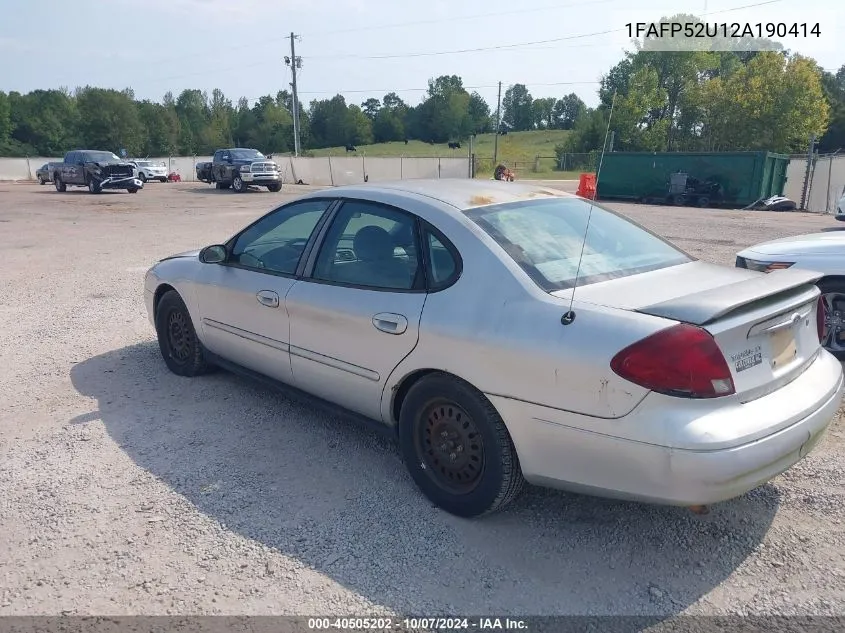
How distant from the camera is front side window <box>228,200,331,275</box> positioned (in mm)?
4160

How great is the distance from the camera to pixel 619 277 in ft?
10.6

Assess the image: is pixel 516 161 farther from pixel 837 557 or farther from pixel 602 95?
pixel 837 557

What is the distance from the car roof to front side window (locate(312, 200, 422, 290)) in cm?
18

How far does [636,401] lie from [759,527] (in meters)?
1.16

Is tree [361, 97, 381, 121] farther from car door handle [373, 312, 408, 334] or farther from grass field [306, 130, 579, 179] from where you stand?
car door handle [373, 312, 408, 334]

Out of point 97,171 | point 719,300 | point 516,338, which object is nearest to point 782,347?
point 719,300

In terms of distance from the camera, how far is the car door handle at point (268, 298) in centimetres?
410

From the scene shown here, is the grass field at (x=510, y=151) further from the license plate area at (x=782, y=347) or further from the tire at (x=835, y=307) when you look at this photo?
the license plate area at (x=782, y=347)

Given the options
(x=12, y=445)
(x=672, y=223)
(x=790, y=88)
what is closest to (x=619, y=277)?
(x=12, y=445)

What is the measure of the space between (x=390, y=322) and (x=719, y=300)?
4.97 feet

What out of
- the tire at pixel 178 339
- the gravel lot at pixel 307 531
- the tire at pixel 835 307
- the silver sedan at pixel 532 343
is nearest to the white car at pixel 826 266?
the tire at pixel 835 307

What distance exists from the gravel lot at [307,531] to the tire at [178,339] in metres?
0.18

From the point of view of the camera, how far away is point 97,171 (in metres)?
29.1

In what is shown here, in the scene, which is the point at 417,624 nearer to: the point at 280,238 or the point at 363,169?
the point at 280,238
